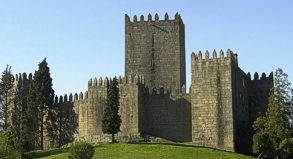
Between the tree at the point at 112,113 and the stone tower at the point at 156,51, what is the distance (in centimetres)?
952

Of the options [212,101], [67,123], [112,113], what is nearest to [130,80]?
[112,113]

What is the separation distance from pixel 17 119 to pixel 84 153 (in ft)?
→ 74.8

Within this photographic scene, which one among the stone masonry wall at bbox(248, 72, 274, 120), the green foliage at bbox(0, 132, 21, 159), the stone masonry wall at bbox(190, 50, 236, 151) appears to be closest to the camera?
the green foliage at bbox(0, 132, 21, 159)

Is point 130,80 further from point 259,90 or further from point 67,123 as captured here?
point 259,90

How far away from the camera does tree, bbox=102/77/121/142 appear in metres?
58.8

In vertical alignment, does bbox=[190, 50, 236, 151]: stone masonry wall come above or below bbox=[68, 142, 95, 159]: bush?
above

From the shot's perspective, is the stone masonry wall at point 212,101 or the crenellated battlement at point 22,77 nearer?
the stone masonry wall at point 212,101

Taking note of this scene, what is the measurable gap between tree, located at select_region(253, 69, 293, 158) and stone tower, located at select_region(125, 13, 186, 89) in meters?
11.9

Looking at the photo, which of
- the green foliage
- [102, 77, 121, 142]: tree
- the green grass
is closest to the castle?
[102, 77, 121, 142]: tree

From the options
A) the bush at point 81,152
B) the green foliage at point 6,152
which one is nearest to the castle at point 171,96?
the bush at point 81,152

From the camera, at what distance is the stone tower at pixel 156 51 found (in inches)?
2736

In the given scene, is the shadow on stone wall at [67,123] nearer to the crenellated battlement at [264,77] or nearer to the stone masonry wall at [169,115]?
the stone masonry wall at [169,115]

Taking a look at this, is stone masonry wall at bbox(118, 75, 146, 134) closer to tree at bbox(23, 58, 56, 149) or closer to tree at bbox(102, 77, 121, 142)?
tree at bbox(102, 77, 121, 142)

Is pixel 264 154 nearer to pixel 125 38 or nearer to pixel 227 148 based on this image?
pixel 227 148
